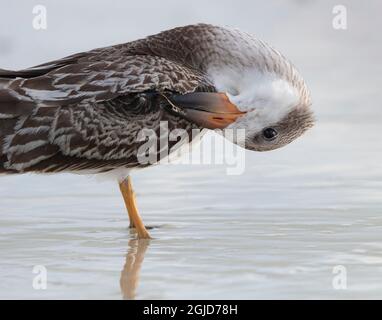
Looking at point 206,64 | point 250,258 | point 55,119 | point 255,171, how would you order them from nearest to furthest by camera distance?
point 250,258 < point 55,119 < point 206,64 < point 255,171

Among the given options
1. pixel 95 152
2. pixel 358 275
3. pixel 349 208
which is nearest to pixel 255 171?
pixel 349 208

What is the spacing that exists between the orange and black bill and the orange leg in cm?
120

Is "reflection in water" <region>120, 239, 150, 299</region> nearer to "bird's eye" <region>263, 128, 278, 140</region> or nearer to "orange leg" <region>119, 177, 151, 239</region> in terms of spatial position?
"orange leg" <region>119, 177, 151, 239</region>

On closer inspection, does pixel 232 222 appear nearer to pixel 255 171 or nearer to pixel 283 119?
pixel 283 119

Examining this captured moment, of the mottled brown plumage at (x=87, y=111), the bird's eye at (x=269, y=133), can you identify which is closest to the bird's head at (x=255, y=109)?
the bird's eye at (x=269, y=133)

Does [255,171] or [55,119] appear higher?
[55,119]

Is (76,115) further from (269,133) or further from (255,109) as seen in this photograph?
(269,133)

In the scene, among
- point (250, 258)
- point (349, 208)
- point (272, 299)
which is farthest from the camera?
point (349, 208)

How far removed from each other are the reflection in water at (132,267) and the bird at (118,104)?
38 cm

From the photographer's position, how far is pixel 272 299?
788cm

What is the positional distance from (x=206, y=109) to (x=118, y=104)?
816mm

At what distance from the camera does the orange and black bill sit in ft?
33.2

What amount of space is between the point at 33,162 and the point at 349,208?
341 centimetres

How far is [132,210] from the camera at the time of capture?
436 inches
